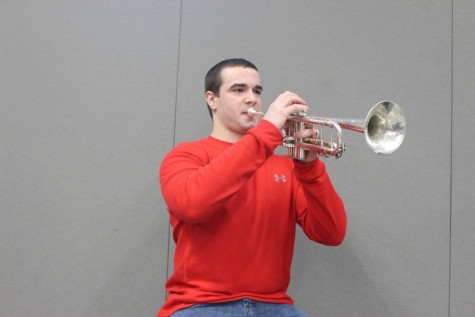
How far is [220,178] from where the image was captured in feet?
4.76

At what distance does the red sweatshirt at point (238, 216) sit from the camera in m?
1.47

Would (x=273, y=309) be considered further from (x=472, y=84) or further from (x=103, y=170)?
(x=472, y=84)

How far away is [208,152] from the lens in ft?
5.72

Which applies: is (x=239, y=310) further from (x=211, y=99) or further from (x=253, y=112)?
(x=211, y=99)

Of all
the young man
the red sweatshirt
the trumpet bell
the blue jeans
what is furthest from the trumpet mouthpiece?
the blue jeans

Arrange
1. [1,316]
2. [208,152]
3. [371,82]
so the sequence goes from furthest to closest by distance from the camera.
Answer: [371,82] → [1,316] → [208,152]

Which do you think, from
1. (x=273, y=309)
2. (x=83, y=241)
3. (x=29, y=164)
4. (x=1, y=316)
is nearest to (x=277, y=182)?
(x=273, y=309)

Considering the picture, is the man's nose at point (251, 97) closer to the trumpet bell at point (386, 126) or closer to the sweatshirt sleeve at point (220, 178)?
the sweatshirt sleeve at point (220, 178)

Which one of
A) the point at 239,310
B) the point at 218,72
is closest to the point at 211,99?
the point at 218,72

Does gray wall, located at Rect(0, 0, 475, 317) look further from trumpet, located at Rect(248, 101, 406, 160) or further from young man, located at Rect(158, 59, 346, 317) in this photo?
trumpet, located at Rect(248, 101, 406, 160)

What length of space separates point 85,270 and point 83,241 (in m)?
0.13

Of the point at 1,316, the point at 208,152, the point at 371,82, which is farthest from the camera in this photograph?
the point at 371,82

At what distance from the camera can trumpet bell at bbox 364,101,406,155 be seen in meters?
1.52

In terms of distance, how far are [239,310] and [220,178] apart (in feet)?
1.43
